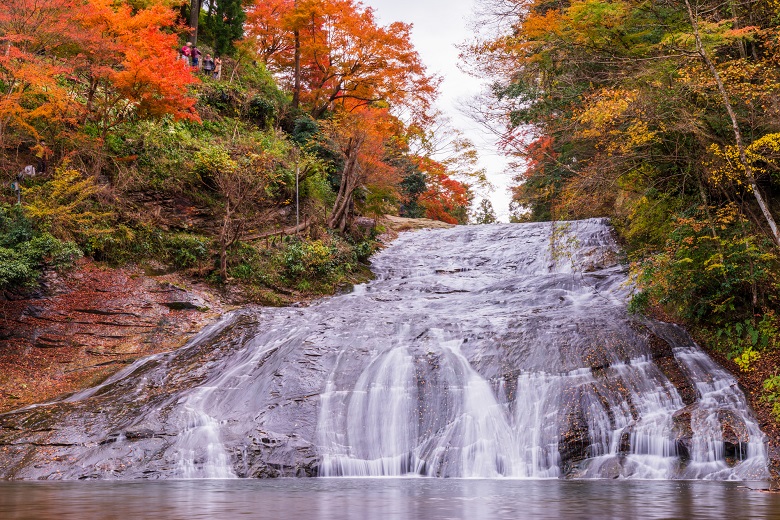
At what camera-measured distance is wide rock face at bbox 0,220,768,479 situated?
25.3 feet

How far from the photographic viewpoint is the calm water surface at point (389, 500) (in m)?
3.95

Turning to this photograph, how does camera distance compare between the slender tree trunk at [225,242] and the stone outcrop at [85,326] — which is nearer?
the stone outcrop at [85,326]

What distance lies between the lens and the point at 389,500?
492 cm

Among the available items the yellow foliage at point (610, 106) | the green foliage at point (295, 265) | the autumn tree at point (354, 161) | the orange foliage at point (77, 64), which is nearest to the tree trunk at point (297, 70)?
the autumn tree at point (354, 161)

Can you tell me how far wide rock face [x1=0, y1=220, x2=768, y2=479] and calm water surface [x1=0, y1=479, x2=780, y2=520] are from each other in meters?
0.98

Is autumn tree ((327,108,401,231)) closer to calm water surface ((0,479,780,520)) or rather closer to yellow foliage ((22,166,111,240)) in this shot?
yellow foliage ((22,166,111,240))

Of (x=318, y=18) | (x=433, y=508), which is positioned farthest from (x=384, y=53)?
(x=433, y=508)

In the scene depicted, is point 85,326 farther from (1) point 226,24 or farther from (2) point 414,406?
(1) point 226,24

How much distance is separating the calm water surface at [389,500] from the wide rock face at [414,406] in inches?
38.6

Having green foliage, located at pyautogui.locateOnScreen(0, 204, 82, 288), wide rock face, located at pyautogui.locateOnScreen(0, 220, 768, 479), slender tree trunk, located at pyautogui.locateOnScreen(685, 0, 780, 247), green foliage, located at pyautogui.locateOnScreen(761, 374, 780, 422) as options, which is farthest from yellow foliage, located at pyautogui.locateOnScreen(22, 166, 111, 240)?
green foliage, located at pyautogui.locateOnScreen(761, 374, 780, 422)

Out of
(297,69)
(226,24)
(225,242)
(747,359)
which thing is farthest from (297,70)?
(747,359)

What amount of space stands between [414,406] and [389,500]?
415 centimetres

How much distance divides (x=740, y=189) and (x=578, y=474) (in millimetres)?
6963

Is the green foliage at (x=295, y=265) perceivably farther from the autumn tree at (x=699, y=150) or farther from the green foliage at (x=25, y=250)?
the autumn tree at (x=699, y=150)
